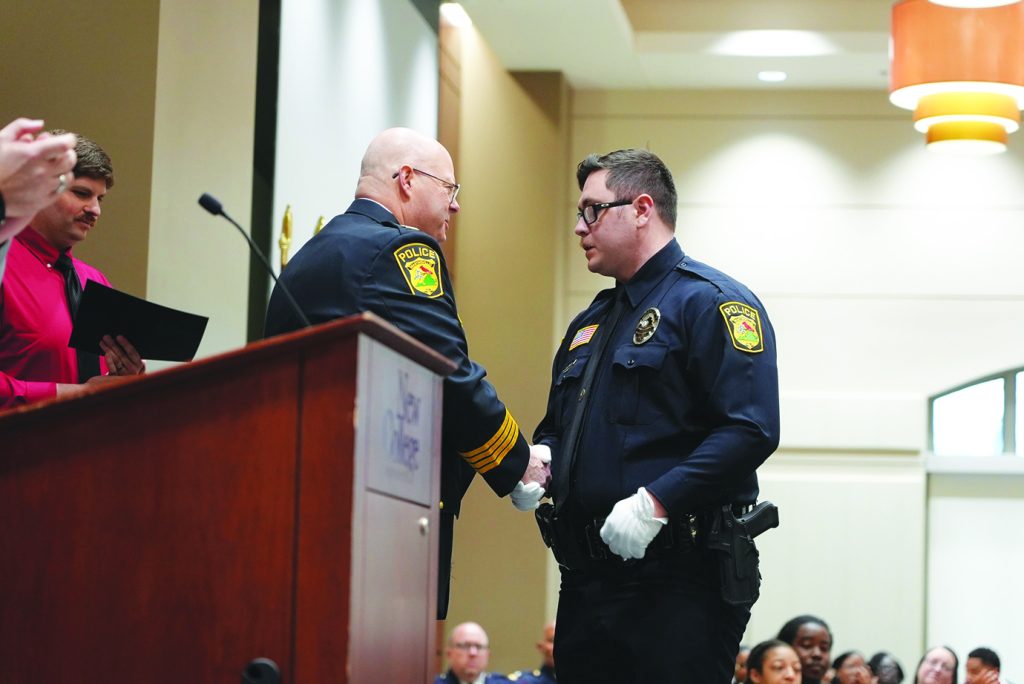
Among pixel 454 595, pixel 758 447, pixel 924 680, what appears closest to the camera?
pixel 758 447

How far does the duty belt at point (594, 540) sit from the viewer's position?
2.79 m

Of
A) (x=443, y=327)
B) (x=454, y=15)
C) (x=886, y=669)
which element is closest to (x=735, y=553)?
(x=443, y=327)

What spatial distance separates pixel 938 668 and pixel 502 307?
338cm

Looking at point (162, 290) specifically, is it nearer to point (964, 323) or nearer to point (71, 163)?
point (71, 163)

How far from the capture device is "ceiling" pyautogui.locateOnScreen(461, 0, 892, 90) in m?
8.84

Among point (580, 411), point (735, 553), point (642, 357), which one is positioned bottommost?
point (735, 553)

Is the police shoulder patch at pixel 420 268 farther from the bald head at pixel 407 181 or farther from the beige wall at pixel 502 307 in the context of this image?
the beige wall at pixel 502 307

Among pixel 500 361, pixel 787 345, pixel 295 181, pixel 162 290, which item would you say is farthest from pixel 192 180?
pixel 787 345

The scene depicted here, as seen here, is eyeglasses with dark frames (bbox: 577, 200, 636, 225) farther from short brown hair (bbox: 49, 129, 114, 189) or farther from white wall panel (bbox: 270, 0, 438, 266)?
white wall panel (bbox: 270, 0, 438, 266)

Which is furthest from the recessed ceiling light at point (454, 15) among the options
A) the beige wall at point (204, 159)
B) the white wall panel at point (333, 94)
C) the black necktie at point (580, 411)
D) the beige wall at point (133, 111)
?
the black necktie at point (580, 411)

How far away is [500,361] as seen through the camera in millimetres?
8961

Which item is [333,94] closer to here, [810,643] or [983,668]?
[810,643]

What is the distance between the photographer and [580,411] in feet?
9.71

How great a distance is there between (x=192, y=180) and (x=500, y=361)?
449 centimetres
